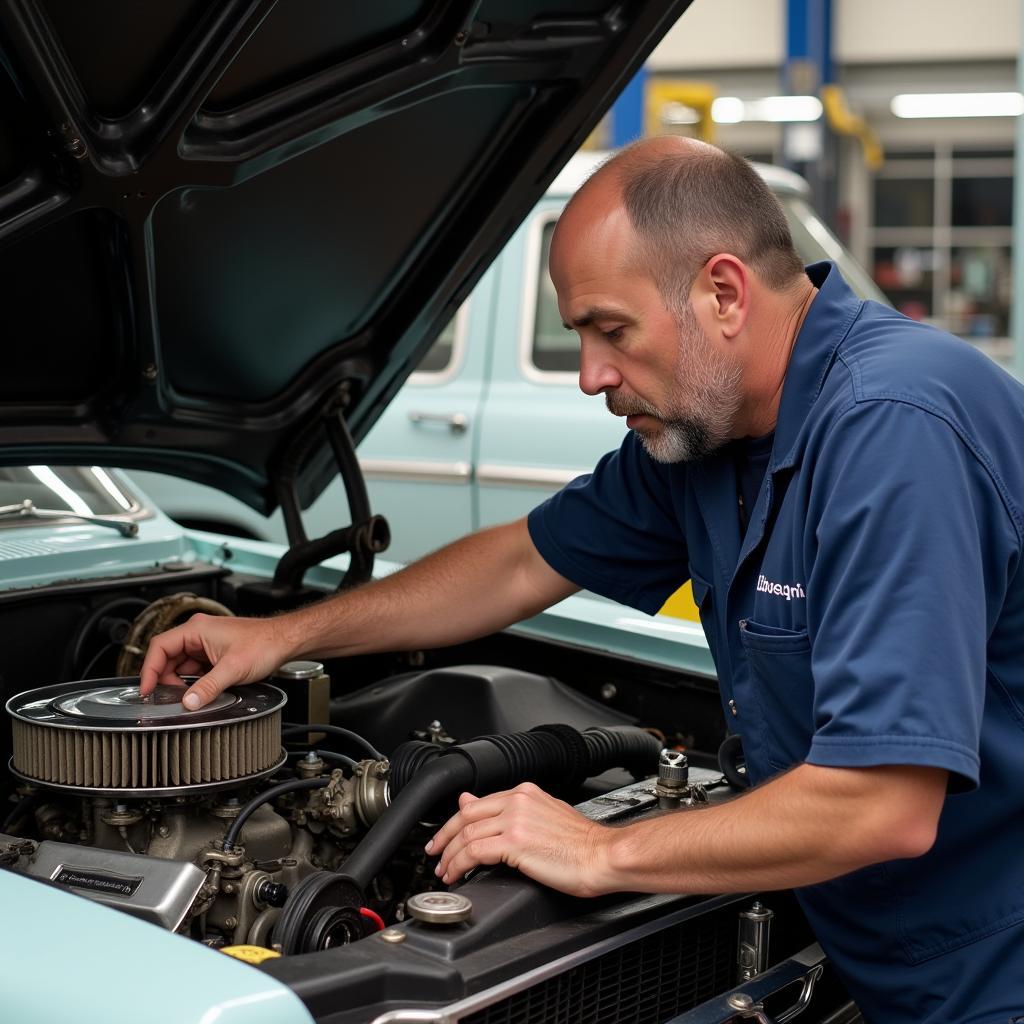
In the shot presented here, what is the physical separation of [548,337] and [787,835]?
331 cm

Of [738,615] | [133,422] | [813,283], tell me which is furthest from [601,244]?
[133,422]

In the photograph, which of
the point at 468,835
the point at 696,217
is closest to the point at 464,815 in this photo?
the point at 468,835

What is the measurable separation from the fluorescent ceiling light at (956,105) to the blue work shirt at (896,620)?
1389 centimetres

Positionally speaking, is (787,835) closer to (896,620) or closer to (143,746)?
(896,620)

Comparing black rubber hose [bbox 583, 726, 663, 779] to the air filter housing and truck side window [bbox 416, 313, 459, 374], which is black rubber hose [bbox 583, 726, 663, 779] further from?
truck side window [bbox 416, 313, 459, 374]

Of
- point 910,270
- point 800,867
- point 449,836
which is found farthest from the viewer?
point 910,270

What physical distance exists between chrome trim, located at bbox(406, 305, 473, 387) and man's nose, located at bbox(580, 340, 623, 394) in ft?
9.79

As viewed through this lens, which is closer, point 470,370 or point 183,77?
point 183,77

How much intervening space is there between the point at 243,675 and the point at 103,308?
22.7 inches

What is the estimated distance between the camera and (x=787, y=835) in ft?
4.34

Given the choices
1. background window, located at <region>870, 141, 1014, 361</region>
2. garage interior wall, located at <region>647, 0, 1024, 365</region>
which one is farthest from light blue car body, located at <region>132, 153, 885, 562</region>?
background window, located at <region>870, 141, 1014, 361</region>

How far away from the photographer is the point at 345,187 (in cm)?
204

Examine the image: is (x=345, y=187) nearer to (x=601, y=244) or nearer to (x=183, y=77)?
(x=183, y=77)

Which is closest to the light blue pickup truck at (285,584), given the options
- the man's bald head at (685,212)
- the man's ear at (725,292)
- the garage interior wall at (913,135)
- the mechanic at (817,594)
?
the mechanic at (817,594)
